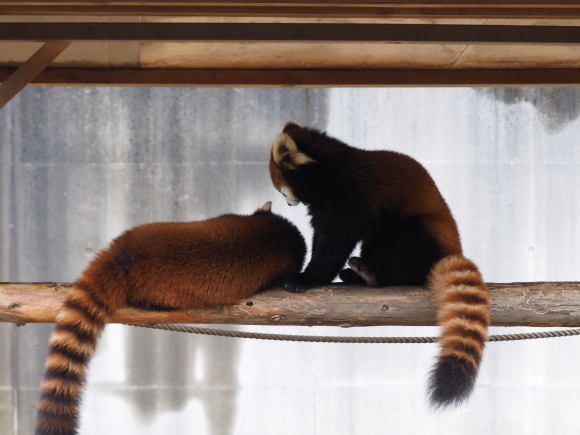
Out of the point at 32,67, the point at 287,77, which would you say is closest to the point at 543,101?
the point at 287,77

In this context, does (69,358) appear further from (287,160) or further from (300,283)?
(287,160)

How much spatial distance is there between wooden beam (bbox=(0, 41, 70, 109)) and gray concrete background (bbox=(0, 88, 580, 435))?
2.06 metres

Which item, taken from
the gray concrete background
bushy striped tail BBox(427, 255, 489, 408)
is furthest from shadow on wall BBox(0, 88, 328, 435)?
bushy striped tail BBox(427, 255, 489, 408)

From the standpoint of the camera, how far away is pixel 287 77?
12.3 ft

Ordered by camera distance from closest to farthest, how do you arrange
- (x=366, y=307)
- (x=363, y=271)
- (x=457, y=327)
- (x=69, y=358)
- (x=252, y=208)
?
(x=69, y=358) → (x=457, y=327) → (x=366, y=307) → (x=363, y=271) → (x=252, y=208)

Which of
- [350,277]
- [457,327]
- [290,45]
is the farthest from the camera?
[290,45]

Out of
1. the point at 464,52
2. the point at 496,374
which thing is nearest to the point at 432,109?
the point at 464,52

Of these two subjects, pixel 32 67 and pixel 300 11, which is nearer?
pixel 300 11

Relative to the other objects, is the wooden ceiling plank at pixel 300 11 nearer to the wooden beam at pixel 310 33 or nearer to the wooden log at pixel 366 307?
the wooden beam at pixel 310 33

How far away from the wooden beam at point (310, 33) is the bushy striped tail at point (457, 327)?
3.13 feet

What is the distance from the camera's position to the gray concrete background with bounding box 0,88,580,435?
519cm

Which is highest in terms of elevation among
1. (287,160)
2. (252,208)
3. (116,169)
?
(116,169)

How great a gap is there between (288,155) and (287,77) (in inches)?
35.3

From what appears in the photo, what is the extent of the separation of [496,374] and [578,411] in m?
0.69
